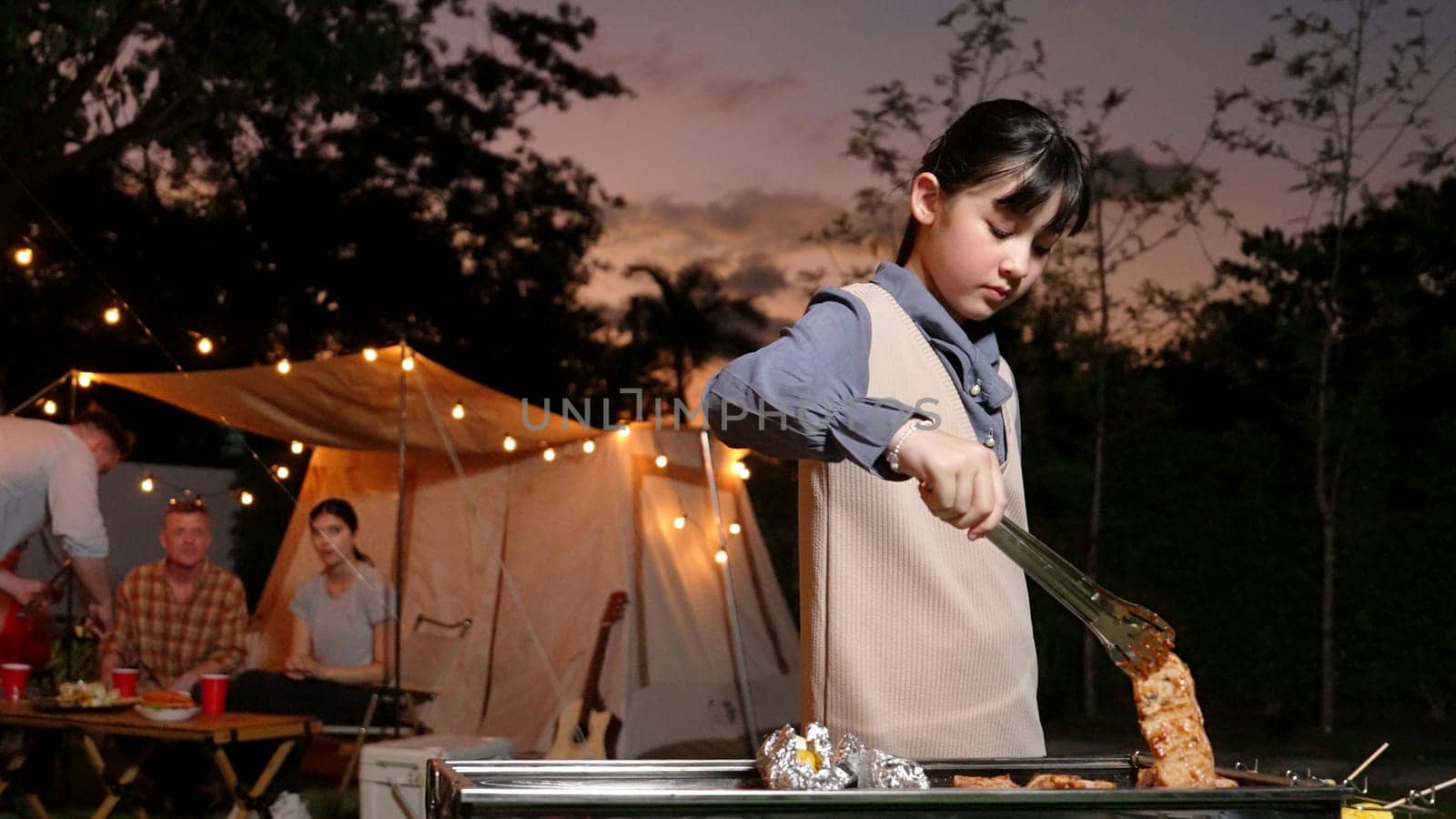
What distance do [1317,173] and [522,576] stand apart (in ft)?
17.8

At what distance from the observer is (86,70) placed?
29.5 ft

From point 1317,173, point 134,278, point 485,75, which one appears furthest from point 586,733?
point 485,75

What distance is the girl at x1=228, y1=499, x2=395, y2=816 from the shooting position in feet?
21.0

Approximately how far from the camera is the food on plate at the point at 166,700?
5012 millimetres

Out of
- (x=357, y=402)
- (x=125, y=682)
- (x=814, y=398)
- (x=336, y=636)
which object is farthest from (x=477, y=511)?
(x=814, y=398)

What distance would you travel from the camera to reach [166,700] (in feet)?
16.6

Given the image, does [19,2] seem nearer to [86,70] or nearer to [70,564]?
[86,70]

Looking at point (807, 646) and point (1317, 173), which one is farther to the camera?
point (1317, 173)

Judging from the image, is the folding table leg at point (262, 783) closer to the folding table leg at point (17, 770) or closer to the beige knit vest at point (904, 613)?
the folding table leg at point (17, 770)

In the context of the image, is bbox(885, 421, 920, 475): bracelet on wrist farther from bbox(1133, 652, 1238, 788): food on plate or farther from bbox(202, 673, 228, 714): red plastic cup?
bbox(202, 673, 228, 714): red plastic cup

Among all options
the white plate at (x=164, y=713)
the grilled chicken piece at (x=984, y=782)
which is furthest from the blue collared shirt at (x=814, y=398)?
the white plate at (x=164, y=713)

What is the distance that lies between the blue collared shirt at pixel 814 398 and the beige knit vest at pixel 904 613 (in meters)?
0.04

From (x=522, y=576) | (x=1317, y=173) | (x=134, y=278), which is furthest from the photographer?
(x=134, y=278)

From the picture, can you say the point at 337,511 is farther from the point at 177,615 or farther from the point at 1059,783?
the point at 1059,783
